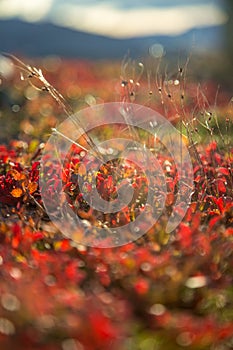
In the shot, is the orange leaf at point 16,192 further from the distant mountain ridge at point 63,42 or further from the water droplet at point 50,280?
the distant mountain ridge at point 63,42

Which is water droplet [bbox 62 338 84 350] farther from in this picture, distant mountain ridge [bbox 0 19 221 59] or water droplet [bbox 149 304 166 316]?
distant mountain ridge [bbox 0 19 221 59]

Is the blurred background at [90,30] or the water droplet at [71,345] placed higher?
the blurred background at [90,30]

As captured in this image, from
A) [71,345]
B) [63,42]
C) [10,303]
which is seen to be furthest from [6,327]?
[63,42]

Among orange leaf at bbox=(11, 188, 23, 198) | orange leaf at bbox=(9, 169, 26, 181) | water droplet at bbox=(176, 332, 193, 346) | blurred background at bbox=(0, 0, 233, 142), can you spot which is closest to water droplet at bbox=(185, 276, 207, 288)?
water droplet at bbox=(176, 332, 193, 346)

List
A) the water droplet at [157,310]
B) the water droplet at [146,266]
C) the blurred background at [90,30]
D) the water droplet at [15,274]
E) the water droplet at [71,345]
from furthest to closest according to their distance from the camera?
1. the blurred background at [90,30]
2. the water droplet at [146,266]
3. the water droplet at [15,274]
4. the water droplet at [157,310]
5. the water droplet at [71,345]

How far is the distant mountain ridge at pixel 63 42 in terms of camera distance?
2702 centimetres

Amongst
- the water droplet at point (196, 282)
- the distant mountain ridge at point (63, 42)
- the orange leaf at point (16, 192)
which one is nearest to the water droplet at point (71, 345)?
the water droplet at point (196, 282)

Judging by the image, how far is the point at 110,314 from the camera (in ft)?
9.91

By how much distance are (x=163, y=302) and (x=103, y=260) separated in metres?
0.48

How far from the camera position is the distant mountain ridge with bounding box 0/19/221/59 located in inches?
1064

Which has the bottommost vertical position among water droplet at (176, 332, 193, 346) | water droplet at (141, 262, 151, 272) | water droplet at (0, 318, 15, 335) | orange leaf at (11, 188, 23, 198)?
water droplet at (176, 332, 193, 346)

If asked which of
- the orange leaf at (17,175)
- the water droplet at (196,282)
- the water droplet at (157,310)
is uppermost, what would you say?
the orange leaf at (17,175)

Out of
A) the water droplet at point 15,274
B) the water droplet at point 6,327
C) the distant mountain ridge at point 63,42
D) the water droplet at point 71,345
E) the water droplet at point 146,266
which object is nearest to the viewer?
the water droplet at point 71,345

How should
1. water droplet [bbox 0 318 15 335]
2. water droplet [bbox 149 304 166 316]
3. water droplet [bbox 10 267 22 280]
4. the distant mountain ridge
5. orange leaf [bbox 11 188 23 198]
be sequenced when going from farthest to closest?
the distant mountain ridge < orange leaf [bbox 11 188 23 198] < water droplet [bbox 10 267 22 280] < water droplet [bbox 149 304 166 316] < water droplet [bbox 0 318 15 335]
